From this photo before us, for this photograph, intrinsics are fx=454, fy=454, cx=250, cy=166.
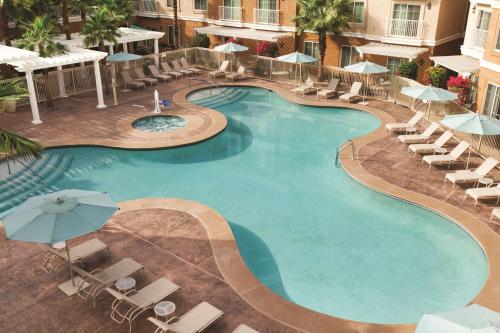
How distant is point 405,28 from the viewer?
29688mm

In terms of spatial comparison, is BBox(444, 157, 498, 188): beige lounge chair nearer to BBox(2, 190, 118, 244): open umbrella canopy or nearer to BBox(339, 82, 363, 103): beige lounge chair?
BBox(339, 82, 363, 103): beige lounge chair

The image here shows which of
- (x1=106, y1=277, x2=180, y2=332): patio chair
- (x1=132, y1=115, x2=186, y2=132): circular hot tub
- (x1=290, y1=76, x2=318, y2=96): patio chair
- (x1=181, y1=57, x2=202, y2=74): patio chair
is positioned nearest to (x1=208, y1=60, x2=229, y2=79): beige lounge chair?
(x1=181, y1=57, x2=202, y2=74): patio chair

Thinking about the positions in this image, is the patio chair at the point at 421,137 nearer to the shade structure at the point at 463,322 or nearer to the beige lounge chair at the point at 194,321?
the shade structure at the point at 463,322

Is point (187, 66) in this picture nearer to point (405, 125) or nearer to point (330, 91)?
point (330, 91)

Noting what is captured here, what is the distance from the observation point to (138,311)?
10.1m

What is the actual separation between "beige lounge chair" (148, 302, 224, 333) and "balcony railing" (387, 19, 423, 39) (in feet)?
83.5

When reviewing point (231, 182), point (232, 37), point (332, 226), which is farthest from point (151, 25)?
point (332, 226)

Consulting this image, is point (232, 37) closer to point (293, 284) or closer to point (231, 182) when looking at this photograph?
point (231, 182)

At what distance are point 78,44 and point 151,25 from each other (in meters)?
18.6

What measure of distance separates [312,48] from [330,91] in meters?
8.58

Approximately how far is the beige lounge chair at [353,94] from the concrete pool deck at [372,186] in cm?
52

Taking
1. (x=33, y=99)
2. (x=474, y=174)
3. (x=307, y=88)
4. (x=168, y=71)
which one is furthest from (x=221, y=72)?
(x=474, y=174)

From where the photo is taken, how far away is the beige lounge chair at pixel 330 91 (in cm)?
2712

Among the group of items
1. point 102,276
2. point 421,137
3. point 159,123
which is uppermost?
point 421,137
